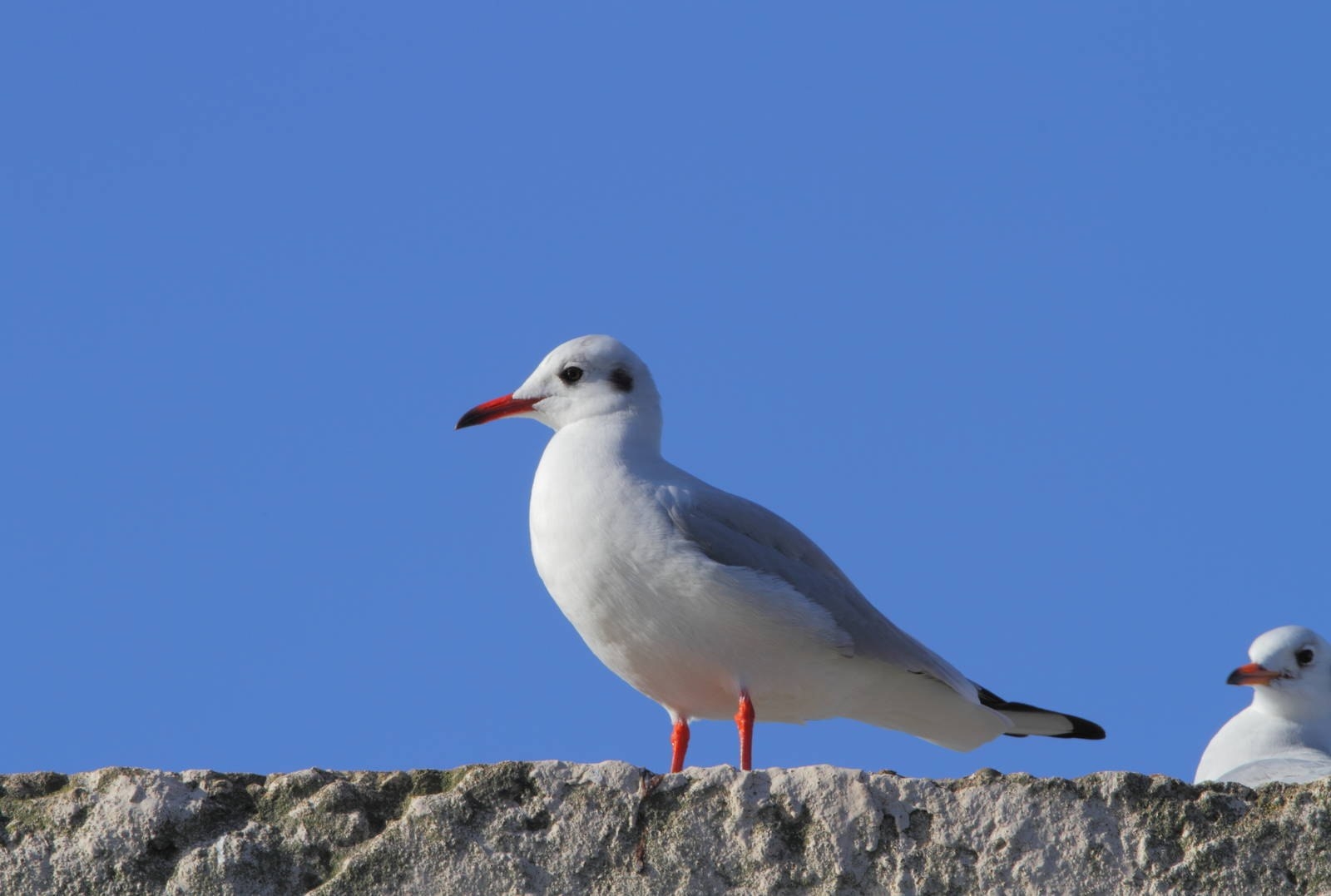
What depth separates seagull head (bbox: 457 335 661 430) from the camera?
23.6ft

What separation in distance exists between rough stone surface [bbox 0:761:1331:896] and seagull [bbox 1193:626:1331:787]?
409cm

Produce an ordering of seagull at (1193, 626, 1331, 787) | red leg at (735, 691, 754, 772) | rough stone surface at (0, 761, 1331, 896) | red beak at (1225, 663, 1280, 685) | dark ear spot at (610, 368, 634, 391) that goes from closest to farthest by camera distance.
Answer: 1. rough stone surface at (0, 761, 1331, 896)
2. red leg at (735, 691, 754, 772)
3. dark ear spot at (610, 368, 634, 391)
4. seagull at (1193, 626, 1331, 787)
5. red beak at (1225, 663, 1280, 685)

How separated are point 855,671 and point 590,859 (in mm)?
2938

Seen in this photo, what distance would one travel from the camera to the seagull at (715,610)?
627 cm

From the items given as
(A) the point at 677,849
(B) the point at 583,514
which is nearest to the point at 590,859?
(A) the point at 677,849

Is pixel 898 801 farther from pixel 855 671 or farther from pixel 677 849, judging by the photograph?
pixel 855 671

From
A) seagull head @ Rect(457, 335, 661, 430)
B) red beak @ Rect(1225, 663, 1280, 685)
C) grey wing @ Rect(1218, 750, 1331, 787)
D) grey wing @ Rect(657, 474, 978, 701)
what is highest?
seagull head @ Rect(457, 335, 661, 430)

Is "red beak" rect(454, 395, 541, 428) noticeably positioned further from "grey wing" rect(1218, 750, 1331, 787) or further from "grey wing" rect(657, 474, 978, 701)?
"grey wing" rect(1218, 750, 1331, 787)

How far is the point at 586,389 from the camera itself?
7.27 metres

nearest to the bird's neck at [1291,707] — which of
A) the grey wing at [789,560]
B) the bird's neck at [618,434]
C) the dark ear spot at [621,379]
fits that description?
the grey wing at [789,560]

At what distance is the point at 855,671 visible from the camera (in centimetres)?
662

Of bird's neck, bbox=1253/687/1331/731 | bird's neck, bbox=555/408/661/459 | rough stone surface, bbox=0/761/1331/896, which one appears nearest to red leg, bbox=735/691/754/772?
bird's neck, bbox=555/408/661/459

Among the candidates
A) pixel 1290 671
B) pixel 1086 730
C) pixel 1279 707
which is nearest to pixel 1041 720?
pixel 1086 730

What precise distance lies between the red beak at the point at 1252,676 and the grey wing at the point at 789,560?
131 inches
